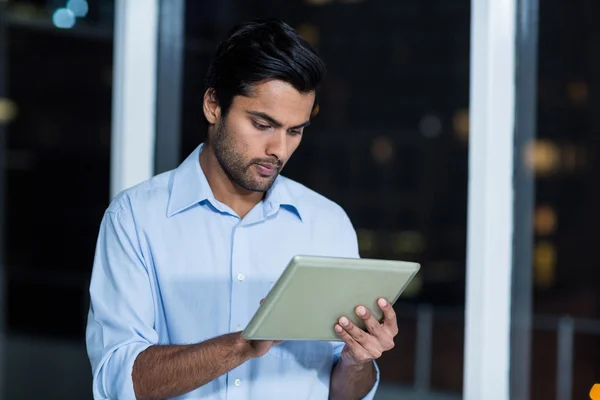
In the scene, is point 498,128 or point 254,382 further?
point 498,128

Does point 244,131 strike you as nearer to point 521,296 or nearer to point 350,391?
point 350,391

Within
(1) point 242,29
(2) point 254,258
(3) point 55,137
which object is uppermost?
(3) point 55,137

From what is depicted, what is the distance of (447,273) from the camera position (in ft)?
145

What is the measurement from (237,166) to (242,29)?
25 cm

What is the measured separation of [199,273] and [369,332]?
340mm

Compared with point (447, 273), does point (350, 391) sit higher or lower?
higher

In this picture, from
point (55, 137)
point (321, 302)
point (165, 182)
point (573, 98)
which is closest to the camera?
point (321, 302)

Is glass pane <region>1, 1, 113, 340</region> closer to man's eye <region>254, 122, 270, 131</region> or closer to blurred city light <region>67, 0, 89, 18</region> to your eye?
blurred city light <region>67, 0, 89, 18</region>

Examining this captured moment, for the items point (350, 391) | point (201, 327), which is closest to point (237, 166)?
point (201, 327)

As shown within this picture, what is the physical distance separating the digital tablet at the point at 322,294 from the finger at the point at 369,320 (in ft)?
0.03

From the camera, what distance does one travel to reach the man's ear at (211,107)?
144 centimetres

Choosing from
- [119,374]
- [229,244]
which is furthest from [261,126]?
[119,374]

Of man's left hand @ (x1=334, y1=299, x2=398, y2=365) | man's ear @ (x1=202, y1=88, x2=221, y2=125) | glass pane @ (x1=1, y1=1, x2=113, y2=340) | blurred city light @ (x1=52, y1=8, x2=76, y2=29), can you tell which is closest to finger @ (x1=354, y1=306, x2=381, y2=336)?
man's left hand @ (x1=334, y1=299, x2=398, y2=365)

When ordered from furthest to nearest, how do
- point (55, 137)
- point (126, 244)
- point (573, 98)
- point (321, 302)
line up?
point (573, 98), point (55, 137), point (126, 244), point (321, 302)
